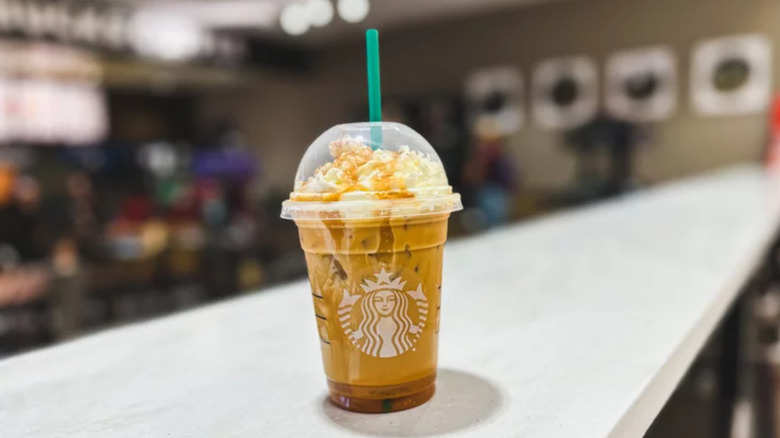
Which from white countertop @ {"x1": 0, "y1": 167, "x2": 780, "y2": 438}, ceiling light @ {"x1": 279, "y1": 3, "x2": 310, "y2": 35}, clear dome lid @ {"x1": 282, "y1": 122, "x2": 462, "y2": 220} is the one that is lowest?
white countertop @ {"x1": 0, "y1": 167, "x2": 780, "y2": 438}

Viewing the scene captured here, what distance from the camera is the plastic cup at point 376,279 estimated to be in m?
0.57

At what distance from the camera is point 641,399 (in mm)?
576

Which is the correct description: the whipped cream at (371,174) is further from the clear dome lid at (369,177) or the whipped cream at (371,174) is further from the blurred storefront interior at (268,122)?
the blurred storefront interior at (268,122)

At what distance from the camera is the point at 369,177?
0.58 meters

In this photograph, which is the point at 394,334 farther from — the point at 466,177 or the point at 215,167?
the point at 466,177

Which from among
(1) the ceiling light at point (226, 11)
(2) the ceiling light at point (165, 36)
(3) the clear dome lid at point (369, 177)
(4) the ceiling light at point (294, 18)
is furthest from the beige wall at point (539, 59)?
(3) the clear dome lid at point (369, 177)

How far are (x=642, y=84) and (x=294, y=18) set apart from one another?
3.86 m

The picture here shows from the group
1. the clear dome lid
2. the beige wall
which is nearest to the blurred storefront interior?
the beige wall

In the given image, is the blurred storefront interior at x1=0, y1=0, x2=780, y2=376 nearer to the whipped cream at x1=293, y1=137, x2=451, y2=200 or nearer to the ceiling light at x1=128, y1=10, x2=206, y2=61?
the ceiling light at x1=128, y1=10, x2=206, y2=61

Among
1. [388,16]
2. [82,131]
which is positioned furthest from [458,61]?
[82,131]

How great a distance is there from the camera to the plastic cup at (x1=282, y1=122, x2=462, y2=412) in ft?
1.88

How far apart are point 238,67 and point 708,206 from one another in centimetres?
642

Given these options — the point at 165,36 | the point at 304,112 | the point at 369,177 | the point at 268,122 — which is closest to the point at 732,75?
the point at 304,112

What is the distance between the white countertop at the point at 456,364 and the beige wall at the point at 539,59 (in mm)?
5204
